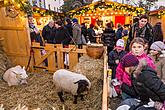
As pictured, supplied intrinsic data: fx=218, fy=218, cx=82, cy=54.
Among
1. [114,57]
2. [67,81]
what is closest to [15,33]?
[67,81]

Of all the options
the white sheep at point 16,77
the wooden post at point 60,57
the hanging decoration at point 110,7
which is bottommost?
the white sheep at point 16,77

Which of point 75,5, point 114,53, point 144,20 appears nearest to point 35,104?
point 114,53

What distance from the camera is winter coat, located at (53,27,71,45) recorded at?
6.64 meters

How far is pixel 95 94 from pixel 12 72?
210cm

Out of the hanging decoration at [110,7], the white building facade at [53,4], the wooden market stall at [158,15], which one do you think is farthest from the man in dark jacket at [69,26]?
the white building facade at [53,4]

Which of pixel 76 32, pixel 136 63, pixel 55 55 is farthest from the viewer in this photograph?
pixel 76 32

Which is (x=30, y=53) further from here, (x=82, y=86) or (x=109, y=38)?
(x=109, y=38)

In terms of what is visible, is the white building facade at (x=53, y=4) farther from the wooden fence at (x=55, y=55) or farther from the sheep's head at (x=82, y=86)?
the sheep's head at (x=82, y=86)

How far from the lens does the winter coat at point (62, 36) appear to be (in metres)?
6.64

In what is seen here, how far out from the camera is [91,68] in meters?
5.17

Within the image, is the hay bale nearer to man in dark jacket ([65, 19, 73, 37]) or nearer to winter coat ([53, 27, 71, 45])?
winter coat ([53, 27, 71, 45])

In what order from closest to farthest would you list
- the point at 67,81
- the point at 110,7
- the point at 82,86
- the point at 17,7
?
the point at 82,86
the point at 67,81
the point at 17,7
the point at 110,7

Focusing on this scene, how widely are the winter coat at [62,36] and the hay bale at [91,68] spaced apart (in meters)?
1.47

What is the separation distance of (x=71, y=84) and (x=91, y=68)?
1160 millimetres
